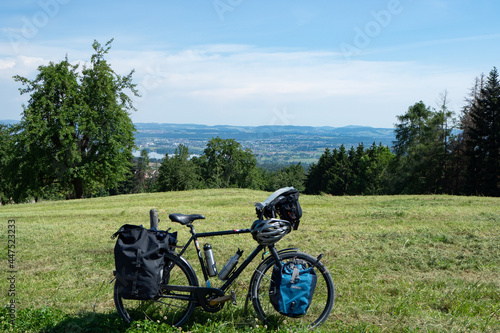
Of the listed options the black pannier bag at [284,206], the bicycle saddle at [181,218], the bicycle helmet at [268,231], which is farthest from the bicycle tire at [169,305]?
the black pannier bag at [284,206]

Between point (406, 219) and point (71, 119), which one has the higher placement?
point (71, 119)

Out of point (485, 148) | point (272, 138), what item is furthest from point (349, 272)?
point (272, 138)

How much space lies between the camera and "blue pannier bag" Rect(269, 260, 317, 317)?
14.6 feet

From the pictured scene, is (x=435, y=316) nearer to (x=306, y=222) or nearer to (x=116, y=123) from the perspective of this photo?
(x=306, y=222)

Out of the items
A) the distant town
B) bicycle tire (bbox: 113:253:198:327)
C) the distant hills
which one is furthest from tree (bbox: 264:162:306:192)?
bicycle tire (bbox: 113:253:198:327)

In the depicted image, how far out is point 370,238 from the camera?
9.54 m

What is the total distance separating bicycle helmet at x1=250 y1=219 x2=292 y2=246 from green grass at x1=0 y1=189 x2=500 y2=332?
100 centimetres

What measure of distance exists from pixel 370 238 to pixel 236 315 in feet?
18.6

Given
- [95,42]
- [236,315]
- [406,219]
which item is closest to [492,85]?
[406,219]

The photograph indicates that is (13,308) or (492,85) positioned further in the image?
(492,85)

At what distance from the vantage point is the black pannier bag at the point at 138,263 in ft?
14.2

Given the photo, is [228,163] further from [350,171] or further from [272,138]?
[272,138]

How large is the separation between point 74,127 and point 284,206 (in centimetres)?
2999

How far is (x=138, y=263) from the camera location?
14.1 ft
